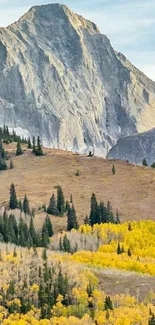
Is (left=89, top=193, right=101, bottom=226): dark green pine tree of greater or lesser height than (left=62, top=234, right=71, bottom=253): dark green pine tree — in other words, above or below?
above

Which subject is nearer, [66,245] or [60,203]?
[66,245]

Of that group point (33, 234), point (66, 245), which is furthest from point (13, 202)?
point (66, 245)

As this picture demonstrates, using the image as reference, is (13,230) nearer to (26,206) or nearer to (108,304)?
(26,206)

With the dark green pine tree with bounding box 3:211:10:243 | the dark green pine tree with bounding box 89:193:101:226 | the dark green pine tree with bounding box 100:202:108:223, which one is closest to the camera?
the dark green pine tree with bounding box 3:211:10:243

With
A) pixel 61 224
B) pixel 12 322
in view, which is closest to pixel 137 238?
pixel 61 224

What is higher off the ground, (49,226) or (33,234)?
(49,226)

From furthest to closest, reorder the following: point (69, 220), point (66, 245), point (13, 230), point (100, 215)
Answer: point (100, 215) < point (69, 220) < point (13, 230) < point (66, 245)

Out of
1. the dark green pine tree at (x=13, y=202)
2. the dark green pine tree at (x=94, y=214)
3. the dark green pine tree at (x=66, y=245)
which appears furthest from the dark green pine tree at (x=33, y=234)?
the dark green pine tree at (x=13, y=202)

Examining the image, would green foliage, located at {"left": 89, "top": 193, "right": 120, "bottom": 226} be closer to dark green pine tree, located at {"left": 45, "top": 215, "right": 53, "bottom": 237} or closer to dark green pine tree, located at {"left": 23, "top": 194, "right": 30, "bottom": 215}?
dark green pine tree, located at {"left": 45, "top": 215, "right": 53, "bottom": 237}

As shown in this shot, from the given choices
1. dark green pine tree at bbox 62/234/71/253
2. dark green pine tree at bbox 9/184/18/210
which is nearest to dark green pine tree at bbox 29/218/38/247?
dark green pine tree at bbox 62/234/71/253

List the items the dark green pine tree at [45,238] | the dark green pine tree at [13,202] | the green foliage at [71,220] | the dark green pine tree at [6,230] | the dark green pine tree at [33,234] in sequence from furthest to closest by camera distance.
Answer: the dark green pine tree at [13,202]
the green foliage at [71,220]
the dark green pine tree at [6,230]
the dark green pine tree at [33,234]
the dark green pine tree at [45,238]

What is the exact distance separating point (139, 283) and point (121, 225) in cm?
6766

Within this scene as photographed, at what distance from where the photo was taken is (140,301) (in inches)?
3238

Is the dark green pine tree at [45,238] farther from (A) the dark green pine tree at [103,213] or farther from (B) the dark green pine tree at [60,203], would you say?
(B) the dark green pine tree at [60,203]
